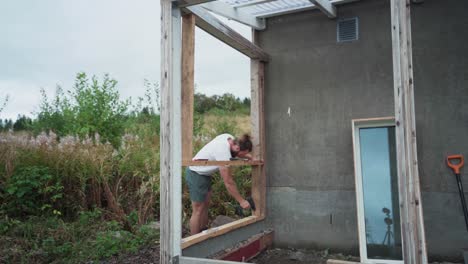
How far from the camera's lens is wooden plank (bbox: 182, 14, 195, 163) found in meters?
3.20

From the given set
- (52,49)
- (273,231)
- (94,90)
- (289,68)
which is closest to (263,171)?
(273,231)

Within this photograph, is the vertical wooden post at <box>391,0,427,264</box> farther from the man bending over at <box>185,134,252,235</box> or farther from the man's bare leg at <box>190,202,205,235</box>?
the man's bare leg at <box>190,202,205,235</box>

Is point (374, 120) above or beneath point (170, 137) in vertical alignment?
above

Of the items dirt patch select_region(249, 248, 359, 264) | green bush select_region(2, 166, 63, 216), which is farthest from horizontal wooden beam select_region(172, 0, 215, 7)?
dirt patch select_region(249, 248, 359, 264)

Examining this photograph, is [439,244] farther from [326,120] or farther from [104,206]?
[104,206]

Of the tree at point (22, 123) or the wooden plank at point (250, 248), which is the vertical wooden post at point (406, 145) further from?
the tree at point (22, 123)

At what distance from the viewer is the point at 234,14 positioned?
4117 millimetres

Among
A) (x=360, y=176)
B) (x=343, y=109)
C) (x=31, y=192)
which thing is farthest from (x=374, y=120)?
(x=31, y=192)

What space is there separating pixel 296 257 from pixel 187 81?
2.39 meters

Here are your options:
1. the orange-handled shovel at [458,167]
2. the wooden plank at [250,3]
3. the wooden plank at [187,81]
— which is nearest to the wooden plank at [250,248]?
the wooden plank at [187,81]

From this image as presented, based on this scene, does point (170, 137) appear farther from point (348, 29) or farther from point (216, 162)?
point (348, 29)

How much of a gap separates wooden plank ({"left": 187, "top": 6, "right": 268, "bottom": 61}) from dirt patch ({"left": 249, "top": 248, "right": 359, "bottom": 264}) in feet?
8.07

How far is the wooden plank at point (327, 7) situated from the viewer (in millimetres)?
3858

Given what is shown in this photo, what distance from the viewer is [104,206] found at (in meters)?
4.86
